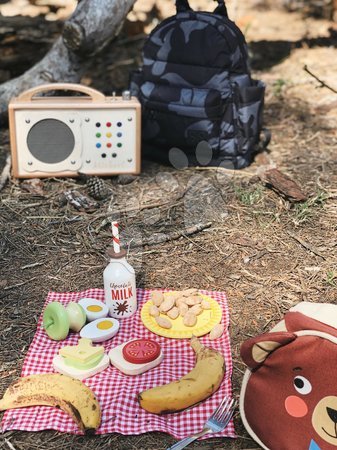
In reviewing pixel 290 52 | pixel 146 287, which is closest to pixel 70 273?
pixel 146 287

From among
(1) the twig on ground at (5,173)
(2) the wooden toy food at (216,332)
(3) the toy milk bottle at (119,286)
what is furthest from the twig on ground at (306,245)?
(1) the twig on ground at (5,173)

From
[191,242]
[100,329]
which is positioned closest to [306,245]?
[191,242]

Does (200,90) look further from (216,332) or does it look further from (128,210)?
(216,332)

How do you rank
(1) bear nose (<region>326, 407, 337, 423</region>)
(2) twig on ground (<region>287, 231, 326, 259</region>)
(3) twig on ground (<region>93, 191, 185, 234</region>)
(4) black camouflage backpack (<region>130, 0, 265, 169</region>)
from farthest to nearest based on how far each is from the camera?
(4) black camouflage backpack (<region>130, 0, 265, 169</region>) < (3) twig on ground (<region>93, 191, 185, 234</region>) < (2) twig on ground (<region>287, 231, 326, 259</region>) < (1) bear nose (<region>326, 407, 337, 423</region>)

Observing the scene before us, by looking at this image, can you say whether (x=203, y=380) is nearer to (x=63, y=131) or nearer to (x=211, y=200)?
(x=211, y=200)

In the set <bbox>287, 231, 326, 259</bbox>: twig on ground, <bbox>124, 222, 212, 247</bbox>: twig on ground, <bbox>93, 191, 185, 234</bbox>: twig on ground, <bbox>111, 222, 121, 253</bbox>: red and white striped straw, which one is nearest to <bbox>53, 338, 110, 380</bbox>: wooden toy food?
<bbox>111, 222, 121, 253</bbox>: red and white striped straw

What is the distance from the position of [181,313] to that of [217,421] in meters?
0.51

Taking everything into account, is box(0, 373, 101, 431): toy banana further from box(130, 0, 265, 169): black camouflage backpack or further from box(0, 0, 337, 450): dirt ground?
box(130, 0, 265, 169): black camouflage backpack

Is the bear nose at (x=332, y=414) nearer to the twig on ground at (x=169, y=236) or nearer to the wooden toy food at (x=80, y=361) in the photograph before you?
the wooden toy food at (x=80, y=361)

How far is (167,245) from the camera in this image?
258cm

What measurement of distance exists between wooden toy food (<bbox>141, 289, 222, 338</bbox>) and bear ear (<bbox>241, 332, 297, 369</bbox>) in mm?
445

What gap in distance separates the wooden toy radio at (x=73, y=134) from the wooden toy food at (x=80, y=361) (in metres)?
1.35

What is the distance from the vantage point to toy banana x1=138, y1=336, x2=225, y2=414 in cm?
171

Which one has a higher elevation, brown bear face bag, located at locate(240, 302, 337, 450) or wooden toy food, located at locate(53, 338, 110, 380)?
brown bear face bag, located at locate(240, 302, 337, 450)
